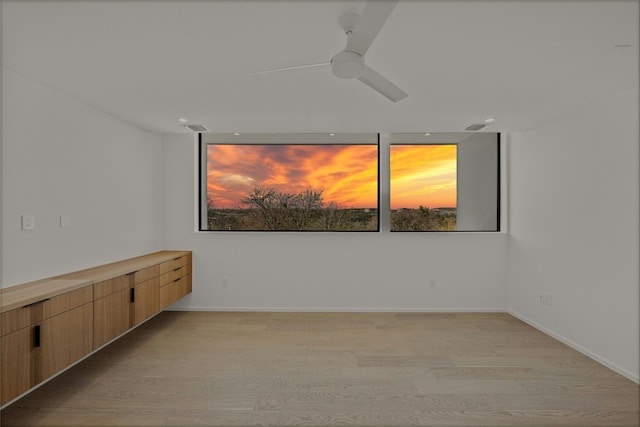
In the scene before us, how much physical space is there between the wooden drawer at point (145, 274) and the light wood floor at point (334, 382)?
688 mm

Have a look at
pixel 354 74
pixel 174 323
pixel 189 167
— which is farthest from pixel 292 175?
pixel 354 74

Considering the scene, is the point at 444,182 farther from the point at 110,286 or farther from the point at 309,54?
the point at 110,286

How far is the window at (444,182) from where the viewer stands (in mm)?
4543

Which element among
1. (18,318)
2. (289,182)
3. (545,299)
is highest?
(289,182)

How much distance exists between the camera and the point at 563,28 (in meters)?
1.77

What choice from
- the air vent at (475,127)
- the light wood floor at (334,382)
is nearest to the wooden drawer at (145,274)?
the light wood floor at (334,382)

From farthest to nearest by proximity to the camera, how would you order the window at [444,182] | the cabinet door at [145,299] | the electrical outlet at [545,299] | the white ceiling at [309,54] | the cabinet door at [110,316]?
the window at [444,182], the electrical outlet at [545,299], the cabinet door at [145,299], the cabinet door at [110,316], the white ceiling at [309,54]

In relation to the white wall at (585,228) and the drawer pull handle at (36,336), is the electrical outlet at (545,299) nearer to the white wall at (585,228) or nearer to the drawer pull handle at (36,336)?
the white wall at (585,228)

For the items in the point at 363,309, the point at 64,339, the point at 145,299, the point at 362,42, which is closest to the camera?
the point at 362,42

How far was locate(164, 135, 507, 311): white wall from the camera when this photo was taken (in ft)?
14.1

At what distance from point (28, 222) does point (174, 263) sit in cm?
157

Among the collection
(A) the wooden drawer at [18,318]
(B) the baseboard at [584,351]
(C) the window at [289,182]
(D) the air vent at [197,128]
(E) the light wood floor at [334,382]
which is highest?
(D) the air vent at [197,128]

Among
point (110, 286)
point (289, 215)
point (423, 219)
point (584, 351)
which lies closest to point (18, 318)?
point (110, 286)

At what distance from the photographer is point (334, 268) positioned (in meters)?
4.32
